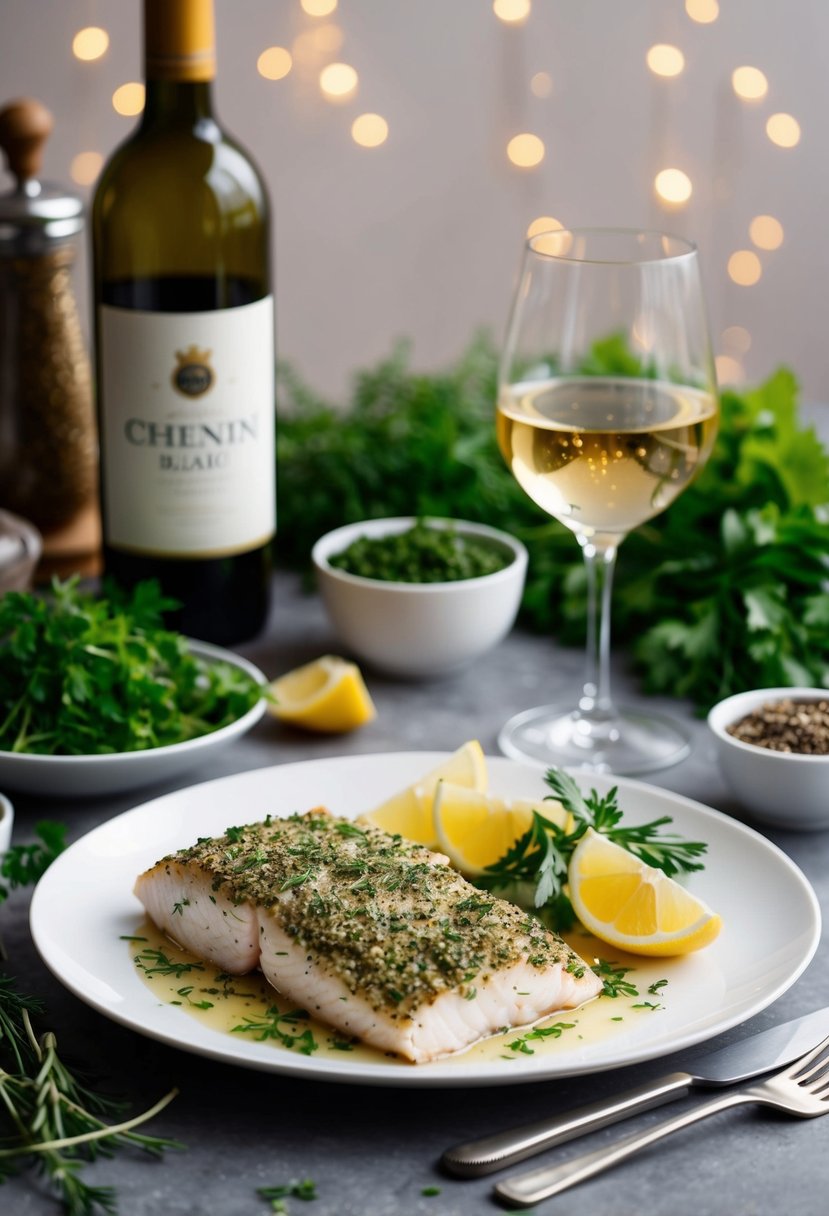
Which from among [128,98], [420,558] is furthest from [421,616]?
[128,98]

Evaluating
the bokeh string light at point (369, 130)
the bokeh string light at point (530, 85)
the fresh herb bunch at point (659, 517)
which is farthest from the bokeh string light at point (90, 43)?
the fresh herb bunch at point (659, 517)

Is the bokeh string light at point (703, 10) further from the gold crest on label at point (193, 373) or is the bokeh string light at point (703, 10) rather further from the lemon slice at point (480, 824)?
the lemon slice at point (480, 824)

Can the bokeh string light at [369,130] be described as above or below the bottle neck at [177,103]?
below

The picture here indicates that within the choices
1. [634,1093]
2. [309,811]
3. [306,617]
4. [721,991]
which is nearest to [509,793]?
[309,811]

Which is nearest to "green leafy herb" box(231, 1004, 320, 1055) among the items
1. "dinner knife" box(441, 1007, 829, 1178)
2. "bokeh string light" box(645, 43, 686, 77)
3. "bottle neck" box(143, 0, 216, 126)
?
"dinner knife" box(441, 1007, 829, 1178)

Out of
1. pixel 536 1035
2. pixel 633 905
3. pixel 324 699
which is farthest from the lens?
pixel 324 699

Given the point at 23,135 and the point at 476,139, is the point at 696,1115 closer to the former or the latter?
the point at 23,135
